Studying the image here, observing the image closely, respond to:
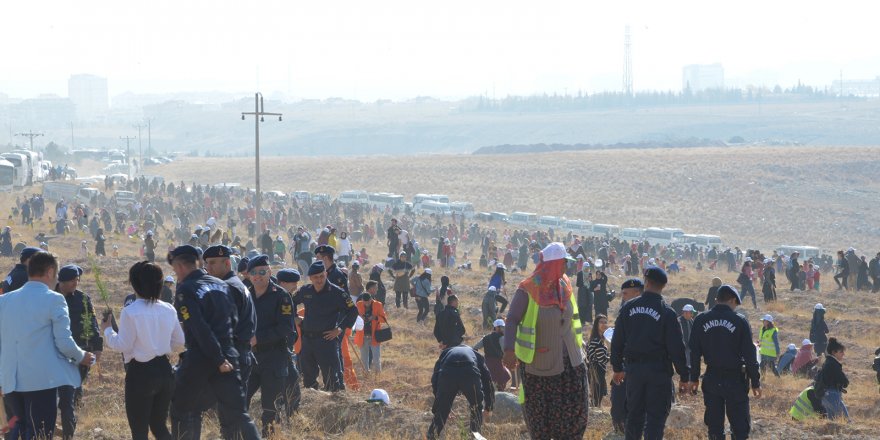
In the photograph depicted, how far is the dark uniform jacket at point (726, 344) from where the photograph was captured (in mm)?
8656

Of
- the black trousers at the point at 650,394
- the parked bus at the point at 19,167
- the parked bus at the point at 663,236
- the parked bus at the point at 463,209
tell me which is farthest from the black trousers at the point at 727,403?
the parked bus at the point at 19,167

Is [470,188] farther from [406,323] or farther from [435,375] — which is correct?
[435,375]

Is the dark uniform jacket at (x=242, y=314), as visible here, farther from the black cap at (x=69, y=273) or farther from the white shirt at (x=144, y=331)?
the black cap at (x=69, y=273)

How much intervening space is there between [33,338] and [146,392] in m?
0.78

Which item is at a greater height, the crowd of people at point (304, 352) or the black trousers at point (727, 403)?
the crowd of people at point (304, 352)

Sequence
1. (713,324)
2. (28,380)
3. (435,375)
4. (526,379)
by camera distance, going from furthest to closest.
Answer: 1. (435,375)
2. (713,324)
3. (526,379)
4. (28,380)

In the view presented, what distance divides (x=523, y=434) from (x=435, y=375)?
1.02m

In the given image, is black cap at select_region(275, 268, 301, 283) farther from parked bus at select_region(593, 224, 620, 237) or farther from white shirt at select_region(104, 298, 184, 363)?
parked bus at select_region(593, 224, 620, 237)

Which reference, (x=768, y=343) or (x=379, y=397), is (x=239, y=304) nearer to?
(x=379, y=397)

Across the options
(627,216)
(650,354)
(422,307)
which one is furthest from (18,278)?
(627,216)

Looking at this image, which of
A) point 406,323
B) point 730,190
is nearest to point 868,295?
point 406,323

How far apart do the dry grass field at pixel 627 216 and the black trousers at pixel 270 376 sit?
34 cm

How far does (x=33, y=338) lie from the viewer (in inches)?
280

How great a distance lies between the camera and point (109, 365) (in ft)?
49.6
